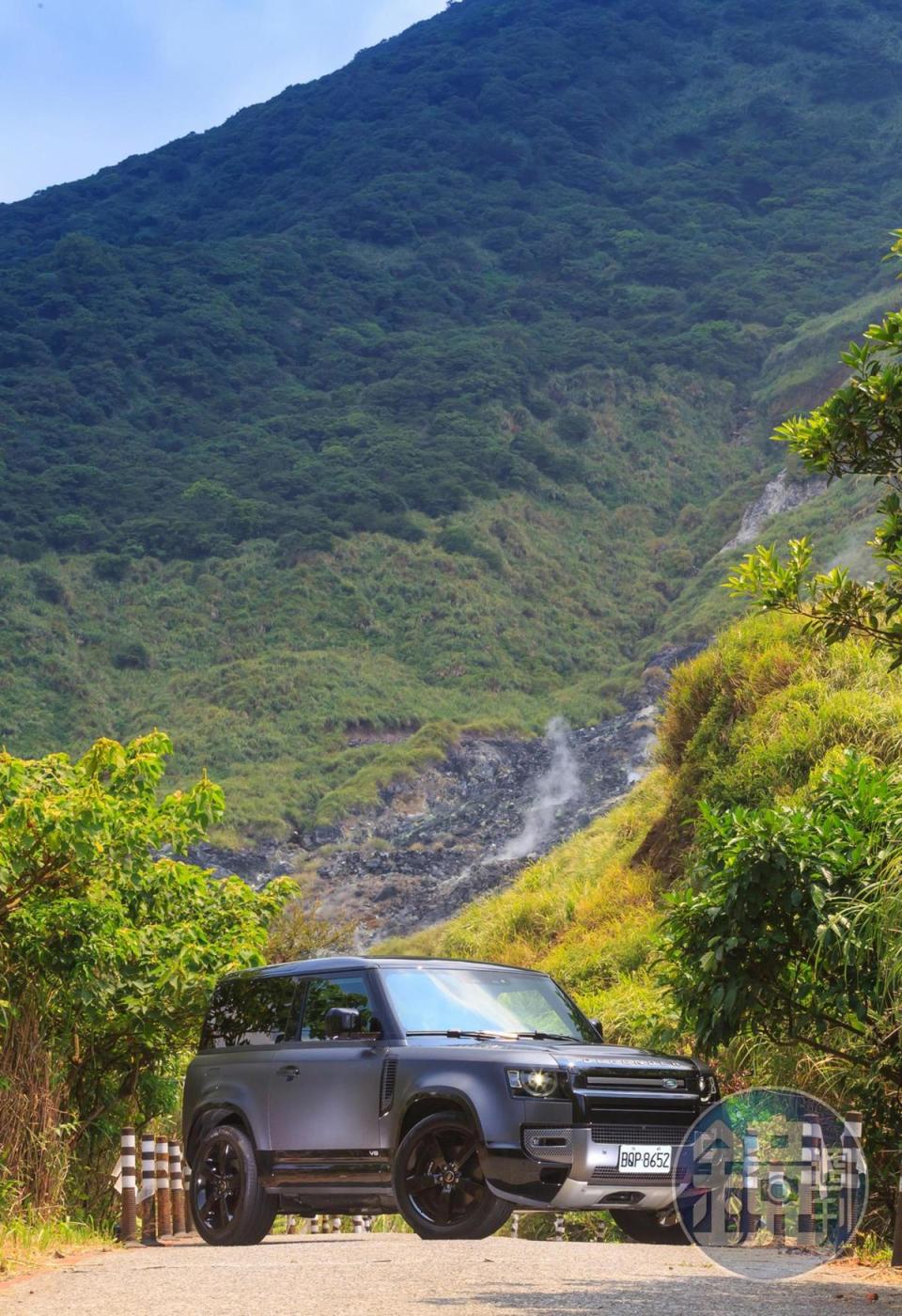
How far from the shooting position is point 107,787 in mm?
15047

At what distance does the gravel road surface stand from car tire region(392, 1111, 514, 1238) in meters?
0.24

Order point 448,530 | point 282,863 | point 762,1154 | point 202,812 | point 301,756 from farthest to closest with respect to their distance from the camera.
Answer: point 448,530 → point 301,756 → point 282,863 → point 202,812 → point 762,1154

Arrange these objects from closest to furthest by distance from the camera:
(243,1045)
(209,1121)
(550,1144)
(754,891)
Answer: (550,1144) < (754,891) < (209,1121) < (243,1045)

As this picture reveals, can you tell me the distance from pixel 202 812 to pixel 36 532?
319 feet

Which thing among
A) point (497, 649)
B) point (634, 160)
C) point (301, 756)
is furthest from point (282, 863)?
point (634, 160)

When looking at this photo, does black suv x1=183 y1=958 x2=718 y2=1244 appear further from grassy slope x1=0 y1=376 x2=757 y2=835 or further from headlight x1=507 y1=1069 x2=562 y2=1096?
grassy slope x1=0 y1=376 x2=757 y2=835

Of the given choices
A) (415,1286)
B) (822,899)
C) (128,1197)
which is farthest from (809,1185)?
(128,1197)

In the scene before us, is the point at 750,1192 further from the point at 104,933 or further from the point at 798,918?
the point at 104,933

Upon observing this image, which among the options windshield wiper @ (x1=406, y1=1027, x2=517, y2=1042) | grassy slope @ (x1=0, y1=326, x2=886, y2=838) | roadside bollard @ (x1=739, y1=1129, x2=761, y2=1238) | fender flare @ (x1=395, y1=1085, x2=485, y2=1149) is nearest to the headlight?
fender flare @ (x1=395, y1=1085, x2=485, y2=1149)

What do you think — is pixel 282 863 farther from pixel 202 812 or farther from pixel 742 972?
pixel 742 972

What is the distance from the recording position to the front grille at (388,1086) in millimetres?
10844

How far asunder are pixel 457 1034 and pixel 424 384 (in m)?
127

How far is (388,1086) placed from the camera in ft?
35.7

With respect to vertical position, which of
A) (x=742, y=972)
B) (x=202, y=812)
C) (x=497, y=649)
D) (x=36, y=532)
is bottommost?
(x=742, y=972)
